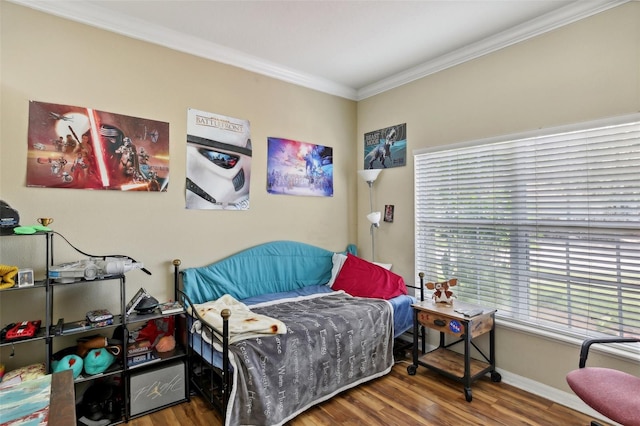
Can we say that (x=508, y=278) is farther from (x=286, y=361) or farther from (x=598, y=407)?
(x=286, y=361)

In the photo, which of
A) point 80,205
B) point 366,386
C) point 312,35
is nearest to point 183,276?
point 80,205

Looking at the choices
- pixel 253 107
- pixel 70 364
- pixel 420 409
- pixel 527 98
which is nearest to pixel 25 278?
pixel 70 364

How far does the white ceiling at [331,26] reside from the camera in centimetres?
231

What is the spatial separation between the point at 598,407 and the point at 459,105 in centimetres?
238

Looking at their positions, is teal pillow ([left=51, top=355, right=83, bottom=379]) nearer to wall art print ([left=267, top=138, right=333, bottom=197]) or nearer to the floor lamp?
wall art print ([left=267, top=138, right=333, bottom=197])

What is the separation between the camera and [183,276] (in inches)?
105

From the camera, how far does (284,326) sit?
7.12 feet

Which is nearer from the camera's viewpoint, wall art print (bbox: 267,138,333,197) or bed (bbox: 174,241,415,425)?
bed (bbox: 174,241,415,425)

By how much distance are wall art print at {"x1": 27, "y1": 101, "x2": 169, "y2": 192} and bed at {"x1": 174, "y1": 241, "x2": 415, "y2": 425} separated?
776 millimetres

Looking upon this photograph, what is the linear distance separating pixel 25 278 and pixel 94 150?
0.96 meters

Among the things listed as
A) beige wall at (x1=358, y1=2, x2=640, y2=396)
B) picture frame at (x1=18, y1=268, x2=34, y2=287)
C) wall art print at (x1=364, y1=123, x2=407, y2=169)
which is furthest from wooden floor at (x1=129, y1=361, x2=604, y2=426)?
wall art print at (x1=364, y1=123, x2=407, y2=169)

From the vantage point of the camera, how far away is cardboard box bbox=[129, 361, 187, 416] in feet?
7.04

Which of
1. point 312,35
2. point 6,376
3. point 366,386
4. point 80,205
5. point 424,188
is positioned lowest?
point 366,386

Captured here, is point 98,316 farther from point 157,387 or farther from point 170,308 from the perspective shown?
point 157,387
